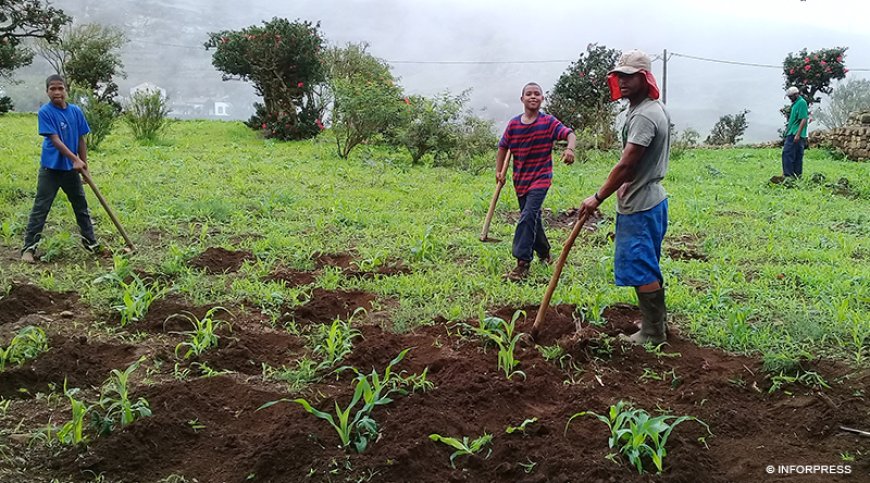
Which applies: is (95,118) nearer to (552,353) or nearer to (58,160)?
(58,160)

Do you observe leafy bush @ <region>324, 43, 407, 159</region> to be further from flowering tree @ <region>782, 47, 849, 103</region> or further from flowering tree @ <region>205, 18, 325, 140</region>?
flowering tree @ <region>782, 47, 849, 103</region>

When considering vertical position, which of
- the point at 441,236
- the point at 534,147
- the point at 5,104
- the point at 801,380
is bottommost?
the point at 801,380

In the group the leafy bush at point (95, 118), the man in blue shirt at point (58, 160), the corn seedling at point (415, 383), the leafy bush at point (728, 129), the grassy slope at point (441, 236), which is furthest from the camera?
the leafy bush at point (728, 129)

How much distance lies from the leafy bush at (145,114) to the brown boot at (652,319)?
12706 mm

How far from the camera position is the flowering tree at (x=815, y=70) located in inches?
720

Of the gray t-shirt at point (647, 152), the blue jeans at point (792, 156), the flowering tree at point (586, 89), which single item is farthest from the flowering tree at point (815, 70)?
the gray t-shirt at point (647, 152)

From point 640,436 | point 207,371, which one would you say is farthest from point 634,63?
point 207,371

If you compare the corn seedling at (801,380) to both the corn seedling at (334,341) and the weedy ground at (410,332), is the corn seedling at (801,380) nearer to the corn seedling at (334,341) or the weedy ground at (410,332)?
the weedy ground at (410,332)

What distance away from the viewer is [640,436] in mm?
2621

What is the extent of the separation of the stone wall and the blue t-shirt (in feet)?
51.5

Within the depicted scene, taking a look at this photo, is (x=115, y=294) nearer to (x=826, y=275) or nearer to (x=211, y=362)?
(x=211, y=362)

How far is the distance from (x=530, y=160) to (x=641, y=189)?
1839mm

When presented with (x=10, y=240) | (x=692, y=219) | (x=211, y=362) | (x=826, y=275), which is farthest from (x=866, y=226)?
(x=10, y=240)

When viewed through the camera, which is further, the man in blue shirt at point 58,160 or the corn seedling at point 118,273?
the man in blue shirt at point 58,160
